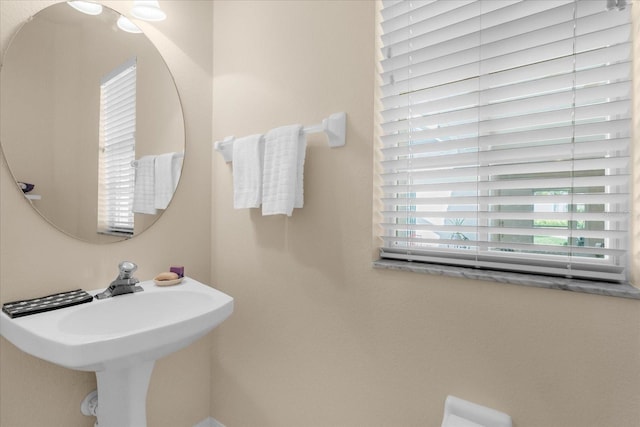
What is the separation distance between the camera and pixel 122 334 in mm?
895

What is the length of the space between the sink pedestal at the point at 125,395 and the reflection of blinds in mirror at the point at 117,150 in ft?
1.90

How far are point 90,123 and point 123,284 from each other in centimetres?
66

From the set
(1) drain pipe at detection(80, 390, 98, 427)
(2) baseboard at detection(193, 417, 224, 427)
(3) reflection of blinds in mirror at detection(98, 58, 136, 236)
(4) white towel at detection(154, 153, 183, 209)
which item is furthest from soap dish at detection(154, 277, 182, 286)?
(2) baseboard at detection(193, 417, 224, 427)

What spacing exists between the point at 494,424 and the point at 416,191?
2.32 ft

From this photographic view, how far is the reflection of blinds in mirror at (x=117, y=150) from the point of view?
4.54 feet

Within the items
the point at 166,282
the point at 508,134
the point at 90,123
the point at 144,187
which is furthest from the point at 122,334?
the point at 508,134

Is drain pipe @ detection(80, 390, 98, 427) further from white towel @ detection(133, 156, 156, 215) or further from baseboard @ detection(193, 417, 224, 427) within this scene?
white towel @ detection(133, 156, 156, 215)

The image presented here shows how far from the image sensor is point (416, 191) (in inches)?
44.0

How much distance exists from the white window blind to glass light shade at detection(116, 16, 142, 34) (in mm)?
1067

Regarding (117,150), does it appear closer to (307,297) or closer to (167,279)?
(167,279)

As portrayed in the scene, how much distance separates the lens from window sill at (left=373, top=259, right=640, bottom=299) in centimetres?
78

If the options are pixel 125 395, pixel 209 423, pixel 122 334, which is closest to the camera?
pixel 122 334

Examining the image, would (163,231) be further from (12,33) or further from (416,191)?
(416,191)

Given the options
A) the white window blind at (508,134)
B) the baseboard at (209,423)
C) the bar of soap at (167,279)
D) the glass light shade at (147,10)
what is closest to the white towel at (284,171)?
the white window blind at (508,134)
